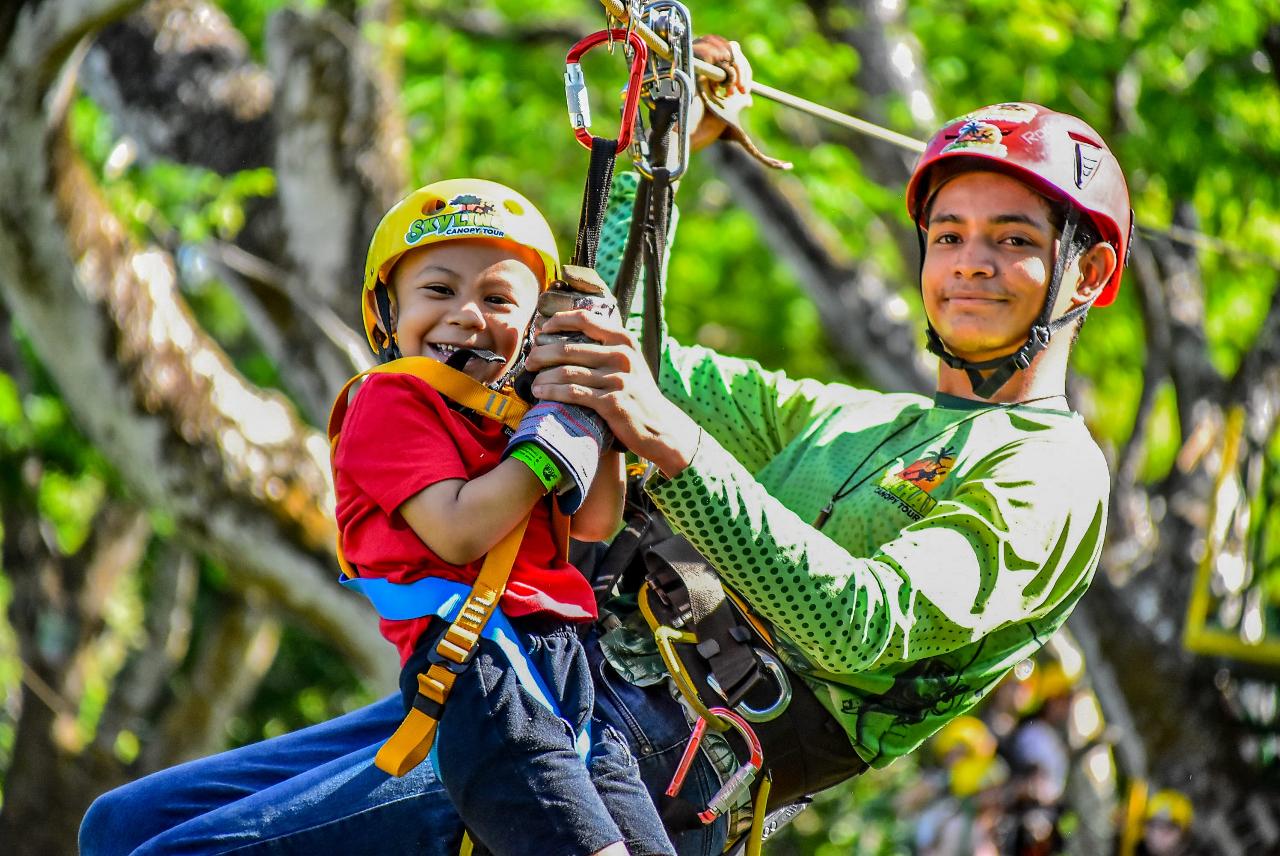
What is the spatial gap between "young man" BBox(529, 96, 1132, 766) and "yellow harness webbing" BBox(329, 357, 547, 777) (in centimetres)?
26

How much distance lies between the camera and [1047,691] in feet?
34.9

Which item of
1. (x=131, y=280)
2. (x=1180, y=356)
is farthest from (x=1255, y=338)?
(x=131, y=280)

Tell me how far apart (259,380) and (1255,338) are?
7.55 meters

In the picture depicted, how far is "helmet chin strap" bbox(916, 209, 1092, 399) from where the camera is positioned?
3.43m

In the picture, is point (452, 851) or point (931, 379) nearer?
point (452, 851)

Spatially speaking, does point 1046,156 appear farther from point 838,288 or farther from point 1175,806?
point 1175,806

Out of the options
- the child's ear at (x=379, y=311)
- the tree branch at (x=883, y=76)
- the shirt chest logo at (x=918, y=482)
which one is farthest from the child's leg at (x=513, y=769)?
the tree branch at (x=883, y=76)

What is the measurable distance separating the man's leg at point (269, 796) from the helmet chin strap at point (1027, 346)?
4.31 feet

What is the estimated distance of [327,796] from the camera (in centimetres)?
302

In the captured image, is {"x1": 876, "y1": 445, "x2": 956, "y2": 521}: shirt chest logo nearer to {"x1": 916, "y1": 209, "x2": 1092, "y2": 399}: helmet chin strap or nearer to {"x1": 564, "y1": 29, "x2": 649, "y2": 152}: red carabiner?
{"x1": 916, "y1": 209, "x2": 1092, "y2": 399}: helmet chin strap

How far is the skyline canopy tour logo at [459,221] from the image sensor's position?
2.95 metres

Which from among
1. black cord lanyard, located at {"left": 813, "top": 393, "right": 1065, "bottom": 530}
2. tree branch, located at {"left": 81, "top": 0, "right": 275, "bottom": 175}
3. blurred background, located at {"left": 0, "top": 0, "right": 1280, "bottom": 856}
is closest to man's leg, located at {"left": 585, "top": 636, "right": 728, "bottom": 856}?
black cord lanyard, located at {"left": 813, "top": 393, "right": 1065, "bottom": 530}

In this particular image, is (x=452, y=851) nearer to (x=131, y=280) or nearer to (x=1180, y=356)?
(x=131, y=280)

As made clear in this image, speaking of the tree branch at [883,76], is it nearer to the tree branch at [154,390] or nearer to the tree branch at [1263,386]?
the tree branch at [1263,386]
